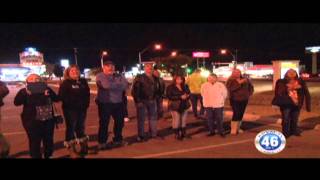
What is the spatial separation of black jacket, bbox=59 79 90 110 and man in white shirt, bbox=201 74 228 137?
11.5ft

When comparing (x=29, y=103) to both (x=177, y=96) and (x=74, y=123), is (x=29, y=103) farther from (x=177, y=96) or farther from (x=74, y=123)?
(x=177, y=96)

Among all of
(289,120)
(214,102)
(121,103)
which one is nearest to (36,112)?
(121,103)

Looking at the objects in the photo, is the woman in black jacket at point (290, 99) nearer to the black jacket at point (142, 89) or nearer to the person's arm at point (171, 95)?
the person's arm at point (171, 95)

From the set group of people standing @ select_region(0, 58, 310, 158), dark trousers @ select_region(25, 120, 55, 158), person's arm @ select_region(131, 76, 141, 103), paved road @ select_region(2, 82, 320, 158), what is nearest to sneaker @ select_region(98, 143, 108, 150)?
group of people standing @ select_region(0, 58, 310, 158)

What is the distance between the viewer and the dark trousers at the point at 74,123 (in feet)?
27.9

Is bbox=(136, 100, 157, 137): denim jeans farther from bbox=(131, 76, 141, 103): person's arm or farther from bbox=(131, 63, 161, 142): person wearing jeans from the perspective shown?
bbox=(131, 76, 141, 103): person's arm

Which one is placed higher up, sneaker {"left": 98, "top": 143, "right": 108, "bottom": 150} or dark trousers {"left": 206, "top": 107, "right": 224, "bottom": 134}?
dark trousers {"left": 206, "top": 107, "right": 224, "bottom": 134}

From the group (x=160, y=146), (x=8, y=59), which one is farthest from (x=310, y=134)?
(x=8, y=59)

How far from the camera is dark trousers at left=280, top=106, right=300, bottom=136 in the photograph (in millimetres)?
10500

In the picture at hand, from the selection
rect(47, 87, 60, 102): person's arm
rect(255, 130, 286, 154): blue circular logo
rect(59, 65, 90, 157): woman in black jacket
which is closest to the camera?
rect(47, 87, 60, 102): person's arm

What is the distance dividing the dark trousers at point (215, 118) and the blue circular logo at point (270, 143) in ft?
3.80

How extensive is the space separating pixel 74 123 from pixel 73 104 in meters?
0.36

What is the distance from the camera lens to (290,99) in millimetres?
10461
